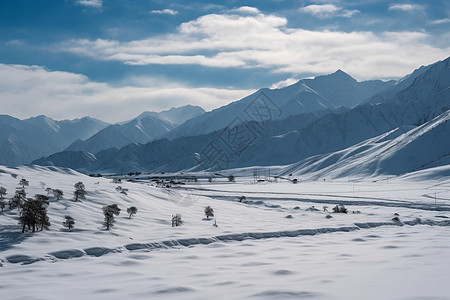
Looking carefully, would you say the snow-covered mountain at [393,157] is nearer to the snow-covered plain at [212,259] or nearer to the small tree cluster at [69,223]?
the snow-covered plain at [212,259]

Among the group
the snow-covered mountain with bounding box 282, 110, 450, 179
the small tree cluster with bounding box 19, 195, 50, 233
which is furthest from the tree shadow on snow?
the snow-covered mountain with bounding box 282, 110, 450, 179

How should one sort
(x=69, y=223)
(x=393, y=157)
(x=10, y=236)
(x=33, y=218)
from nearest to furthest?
(x=10, y=236), (x=33, y=218), (x=69, y=223), (x=393, y=157)

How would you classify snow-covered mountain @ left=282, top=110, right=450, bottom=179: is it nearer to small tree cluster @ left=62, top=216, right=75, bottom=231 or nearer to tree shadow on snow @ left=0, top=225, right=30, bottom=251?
small tree cluster @ left=62, top=216, right=75, bottom=231

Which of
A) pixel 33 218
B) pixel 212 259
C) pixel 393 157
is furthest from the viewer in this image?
pixel 393 157

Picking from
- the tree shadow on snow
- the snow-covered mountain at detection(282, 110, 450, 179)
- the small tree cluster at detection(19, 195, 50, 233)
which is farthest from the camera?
the snow-covered mountain at detection(282, 110, 450, 179)

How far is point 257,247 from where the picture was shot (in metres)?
19.8

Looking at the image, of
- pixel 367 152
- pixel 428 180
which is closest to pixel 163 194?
pixel 428 180

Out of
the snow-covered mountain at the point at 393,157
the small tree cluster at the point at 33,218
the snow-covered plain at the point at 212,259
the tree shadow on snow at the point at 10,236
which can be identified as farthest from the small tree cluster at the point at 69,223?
the snow-covered mountain at the point at 393,157

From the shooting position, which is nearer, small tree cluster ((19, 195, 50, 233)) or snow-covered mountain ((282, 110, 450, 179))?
small tree cluster ((19, 195, 50, 233))

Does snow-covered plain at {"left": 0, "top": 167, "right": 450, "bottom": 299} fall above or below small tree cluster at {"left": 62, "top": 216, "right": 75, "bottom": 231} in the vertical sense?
below

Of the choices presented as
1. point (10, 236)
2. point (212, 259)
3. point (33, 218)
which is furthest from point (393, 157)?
point (10, 236)

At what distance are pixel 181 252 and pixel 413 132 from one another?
471ft

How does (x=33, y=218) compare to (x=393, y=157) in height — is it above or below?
below

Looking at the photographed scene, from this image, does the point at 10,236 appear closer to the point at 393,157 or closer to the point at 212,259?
the point at 212,259
